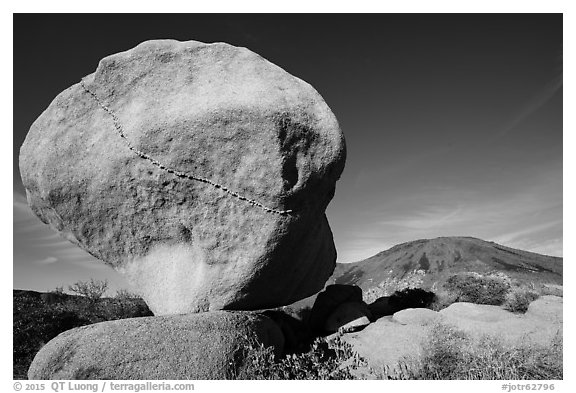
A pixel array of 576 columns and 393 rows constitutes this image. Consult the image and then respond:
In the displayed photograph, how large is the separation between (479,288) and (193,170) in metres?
9.12

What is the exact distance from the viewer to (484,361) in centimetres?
646

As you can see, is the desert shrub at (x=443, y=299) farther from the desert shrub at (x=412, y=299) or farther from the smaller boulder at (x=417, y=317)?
the smaller boulder at (x=417, y=317)

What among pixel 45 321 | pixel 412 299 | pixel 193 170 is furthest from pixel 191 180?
pixel 45 321

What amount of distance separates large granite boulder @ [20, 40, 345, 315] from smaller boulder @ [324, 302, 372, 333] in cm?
159

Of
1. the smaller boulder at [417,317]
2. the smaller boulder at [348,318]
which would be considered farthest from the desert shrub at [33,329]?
the smaller boulder at [417,317]

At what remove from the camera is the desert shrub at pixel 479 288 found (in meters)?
11.8

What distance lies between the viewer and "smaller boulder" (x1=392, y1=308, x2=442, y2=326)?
9184 mm

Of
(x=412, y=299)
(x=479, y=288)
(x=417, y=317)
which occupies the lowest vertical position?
(x=417, y=317)

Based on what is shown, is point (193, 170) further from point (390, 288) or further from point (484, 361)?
point (390, 288)

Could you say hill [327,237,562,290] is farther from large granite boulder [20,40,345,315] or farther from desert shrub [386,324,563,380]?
large granite boulder [20,40,345,315]

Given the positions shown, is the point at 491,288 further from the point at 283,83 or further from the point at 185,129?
the point at 185,129

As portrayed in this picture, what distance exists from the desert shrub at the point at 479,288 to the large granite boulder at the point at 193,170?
541 centimetres

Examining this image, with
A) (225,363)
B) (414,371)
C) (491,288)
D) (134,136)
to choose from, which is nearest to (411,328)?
(414,371)

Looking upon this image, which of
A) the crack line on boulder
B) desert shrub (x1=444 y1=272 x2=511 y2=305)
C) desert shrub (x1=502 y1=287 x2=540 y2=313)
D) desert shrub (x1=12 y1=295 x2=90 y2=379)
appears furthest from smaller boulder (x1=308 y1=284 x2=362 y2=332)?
desert shrub (x1=12 y1=295 x2=90 y2=379)
